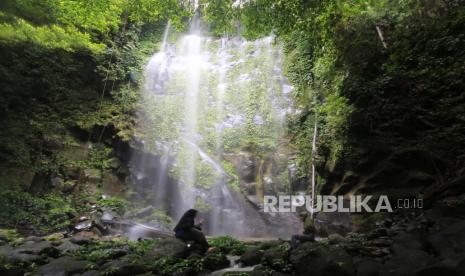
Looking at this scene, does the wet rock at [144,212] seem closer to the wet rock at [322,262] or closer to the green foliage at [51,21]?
the green foliage at [51,21]

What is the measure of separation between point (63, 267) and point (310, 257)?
3843 millimetres

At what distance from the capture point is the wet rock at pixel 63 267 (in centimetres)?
481

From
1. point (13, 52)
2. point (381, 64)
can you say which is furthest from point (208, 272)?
point (13, 52)

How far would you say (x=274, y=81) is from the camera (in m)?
16.0

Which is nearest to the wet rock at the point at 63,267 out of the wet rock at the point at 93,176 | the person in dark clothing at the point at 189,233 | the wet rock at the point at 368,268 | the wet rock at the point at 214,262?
the person in dark clothing at the point at 189,233

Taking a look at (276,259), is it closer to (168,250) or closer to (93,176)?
(168,250)

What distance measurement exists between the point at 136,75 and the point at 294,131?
846cm

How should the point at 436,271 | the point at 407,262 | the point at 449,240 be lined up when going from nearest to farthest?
the point at 436,271 < the point at 407,262 < the point at 449,240

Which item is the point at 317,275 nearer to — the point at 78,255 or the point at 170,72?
the point at 78,255

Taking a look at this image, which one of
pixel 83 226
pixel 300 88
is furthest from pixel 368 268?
pixel 300 88

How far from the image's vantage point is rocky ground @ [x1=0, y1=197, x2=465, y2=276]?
4.06m

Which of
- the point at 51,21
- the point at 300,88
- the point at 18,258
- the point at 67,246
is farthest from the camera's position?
the point at 300,88

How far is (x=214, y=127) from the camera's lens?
15273 millimetres

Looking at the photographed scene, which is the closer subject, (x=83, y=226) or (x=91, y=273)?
(x=91, y=273)
